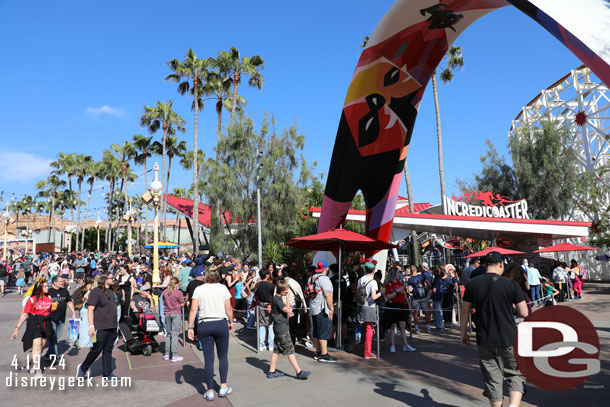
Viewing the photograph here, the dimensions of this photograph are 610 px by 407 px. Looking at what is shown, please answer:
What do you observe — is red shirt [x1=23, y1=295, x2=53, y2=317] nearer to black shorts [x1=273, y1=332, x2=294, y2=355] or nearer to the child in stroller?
the child in stroller

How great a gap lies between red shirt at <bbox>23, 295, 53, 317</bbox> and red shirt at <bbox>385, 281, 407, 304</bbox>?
20.9 ft

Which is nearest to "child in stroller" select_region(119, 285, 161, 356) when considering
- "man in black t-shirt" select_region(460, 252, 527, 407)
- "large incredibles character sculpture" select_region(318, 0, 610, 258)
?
"man in black t-shirt" select_region(460, 252, 527, 407)

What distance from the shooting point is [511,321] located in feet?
15.1

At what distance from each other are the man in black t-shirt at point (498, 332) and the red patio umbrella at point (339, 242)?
462 cm

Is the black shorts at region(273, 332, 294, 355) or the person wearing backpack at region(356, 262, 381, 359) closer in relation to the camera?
the black shorts at region(273, 332, 294, 355)

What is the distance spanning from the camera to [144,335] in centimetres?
891

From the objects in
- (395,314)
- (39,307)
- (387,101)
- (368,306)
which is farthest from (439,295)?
(39,307)

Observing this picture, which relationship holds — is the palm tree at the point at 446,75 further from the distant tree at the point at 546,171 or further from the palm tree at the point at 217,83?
the palm tree at the point at 217,83

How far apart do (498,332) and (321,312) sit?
3.96m

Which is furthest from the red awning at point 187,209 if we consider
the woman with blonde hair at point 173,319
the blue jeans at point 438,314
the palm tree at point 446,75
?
the woman with blonde hair at point 173,319

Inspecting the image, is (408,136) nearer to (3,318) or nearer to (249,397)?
(249,397)

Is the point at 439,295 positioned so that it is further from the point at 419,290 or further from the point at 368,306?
the point at 368,306

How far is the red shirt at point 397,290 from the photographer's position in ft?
30.0

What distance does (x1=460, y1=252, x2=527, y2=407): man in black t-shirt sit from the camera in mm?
4562
